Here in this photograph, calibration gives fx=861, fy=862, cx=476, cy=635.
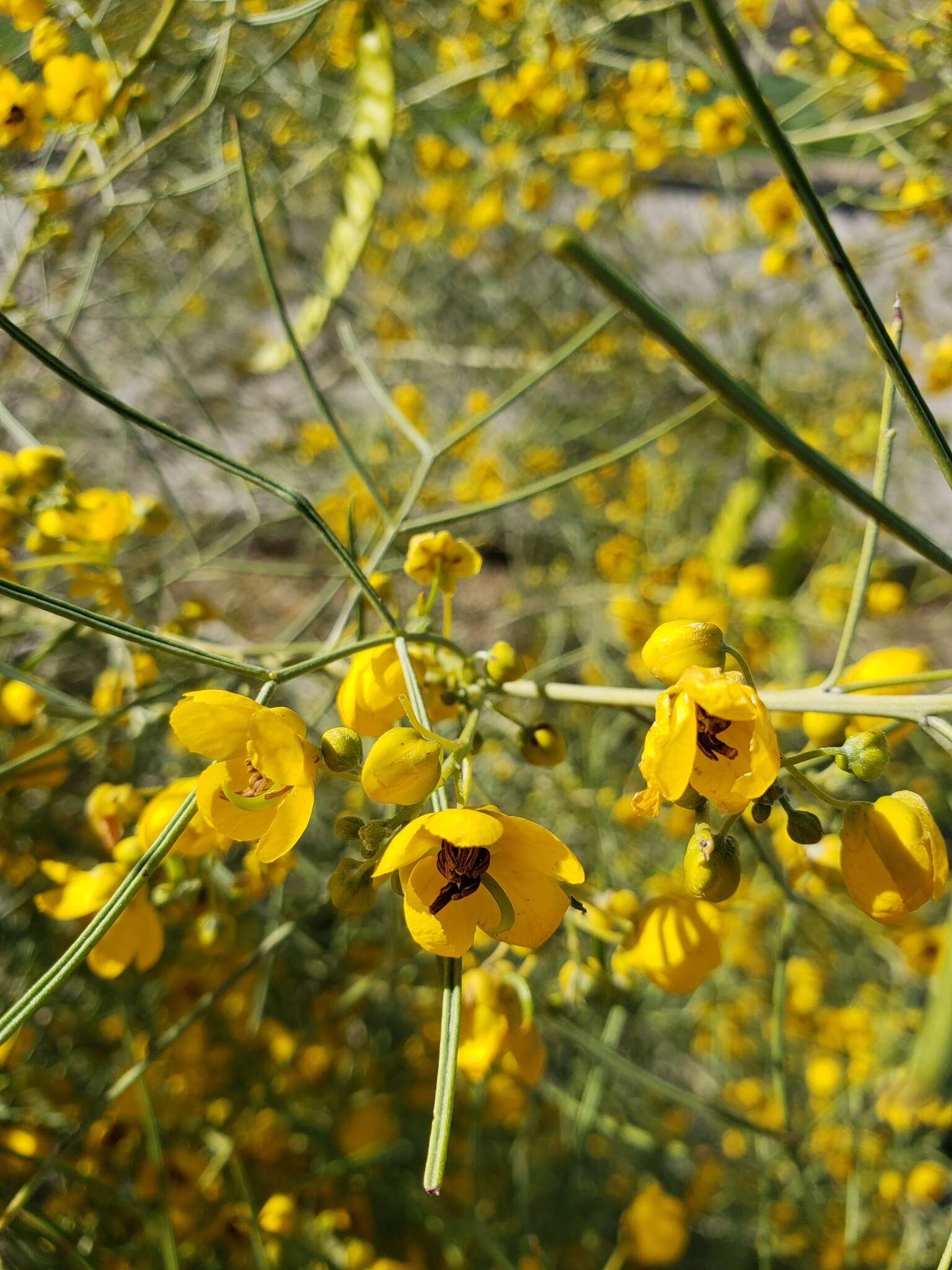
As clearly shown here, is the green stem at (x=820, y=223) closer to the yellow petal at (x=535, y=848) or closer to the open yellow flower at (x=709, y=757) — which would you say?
the open yellow flower at (x=709, y=757)

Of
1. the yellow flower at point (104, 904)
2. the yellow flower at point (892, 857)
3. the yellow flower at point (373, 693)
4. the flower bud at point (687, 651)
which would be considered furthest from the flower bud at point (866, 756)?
the yellow flower at point (104, 904)

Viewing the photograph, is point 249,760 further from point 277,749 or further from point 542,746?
point 542,746

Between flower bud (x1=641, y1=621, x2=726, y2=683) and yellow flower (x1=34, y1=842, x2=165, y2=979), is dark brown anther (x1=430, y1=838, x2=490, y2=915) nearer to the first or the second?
flower bud (x1=641, y1=621, x2=726, y2=683)

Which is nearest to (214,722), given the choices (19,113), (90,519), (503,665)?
(503,665)

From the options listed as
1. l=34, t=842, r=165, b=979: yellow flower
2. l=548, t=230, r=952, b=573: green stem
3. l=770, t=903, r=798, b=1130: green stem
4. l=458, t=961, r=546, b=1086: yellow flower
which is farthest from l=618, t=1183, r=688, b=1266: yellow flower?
l=548, t=230, r=952, b=573: green stem

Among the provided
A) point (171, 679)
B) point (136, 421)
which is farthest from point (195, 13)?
point (136, 421)
